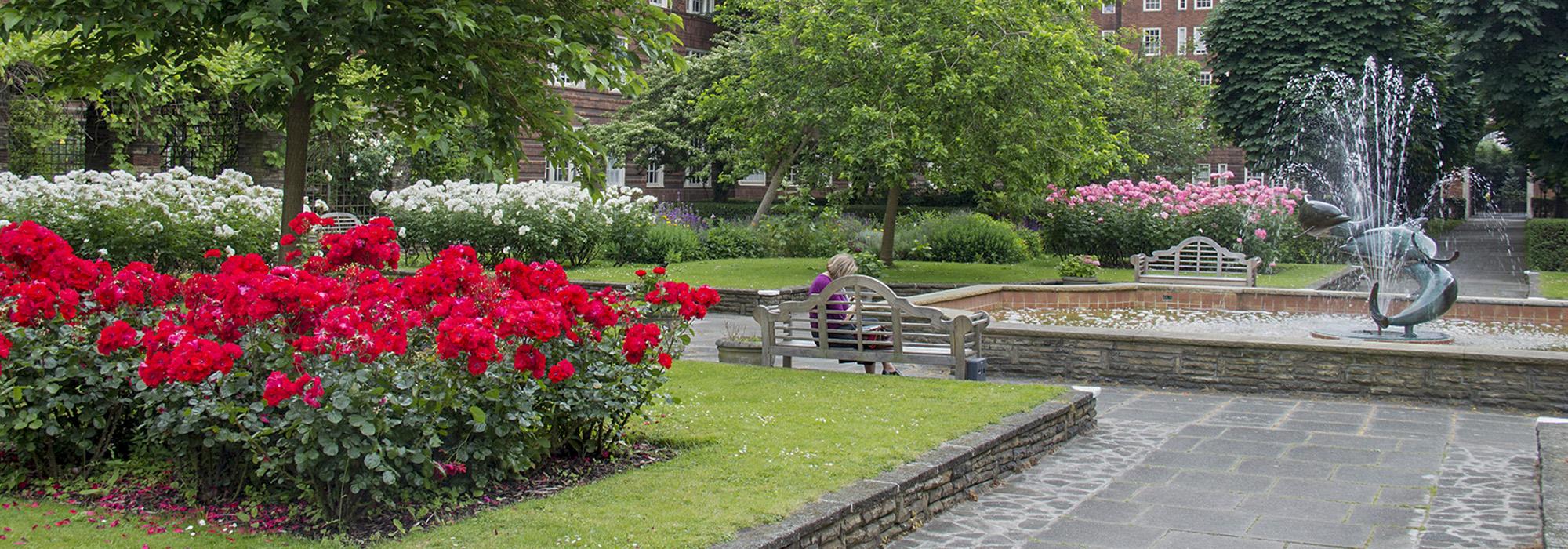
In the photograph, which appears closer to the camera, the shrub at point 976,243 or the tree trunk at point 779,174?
the tree trunk at point 779,174

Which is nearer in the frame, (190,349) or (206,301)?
(190,349)

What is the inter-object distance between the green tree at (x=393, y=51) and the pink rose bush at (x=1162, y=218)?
16.4 meters

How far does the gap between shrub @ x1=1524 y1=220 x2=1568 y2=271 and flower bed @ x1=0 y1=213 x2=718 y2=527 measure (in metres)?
25.2

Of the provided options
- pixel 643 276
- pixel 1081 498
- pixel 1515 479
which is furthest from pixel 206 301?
pixel 1515 479

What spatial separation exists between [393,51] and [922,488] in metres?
4.30

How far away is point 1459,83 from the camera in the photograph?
31.9 metres

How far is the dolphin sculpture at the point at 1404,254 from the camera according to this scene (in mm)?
11422

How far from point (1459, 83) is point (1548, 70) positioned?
313cm

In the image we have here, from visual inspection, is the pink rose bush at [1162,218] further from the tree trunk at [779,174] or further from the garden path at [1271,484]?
the garden path at [1271,484]

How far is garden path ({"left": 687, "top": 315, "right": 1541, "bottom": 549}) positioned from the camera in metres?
6.18

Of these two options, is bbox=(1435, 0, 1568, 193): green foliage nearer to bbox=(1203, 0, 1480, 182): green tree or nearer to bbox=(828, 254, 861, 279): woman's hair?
bbox=(1203, 0, 1480, 182): green tree

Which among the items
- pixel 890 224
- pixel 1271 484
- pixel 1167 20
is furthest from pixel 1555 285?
pixel 1167 20

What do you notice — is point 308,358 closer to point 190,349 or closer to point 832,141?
point 190,349

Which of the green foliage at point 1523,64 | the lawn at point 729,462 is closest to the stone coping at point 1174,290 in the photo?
the lawn at point 729,462
